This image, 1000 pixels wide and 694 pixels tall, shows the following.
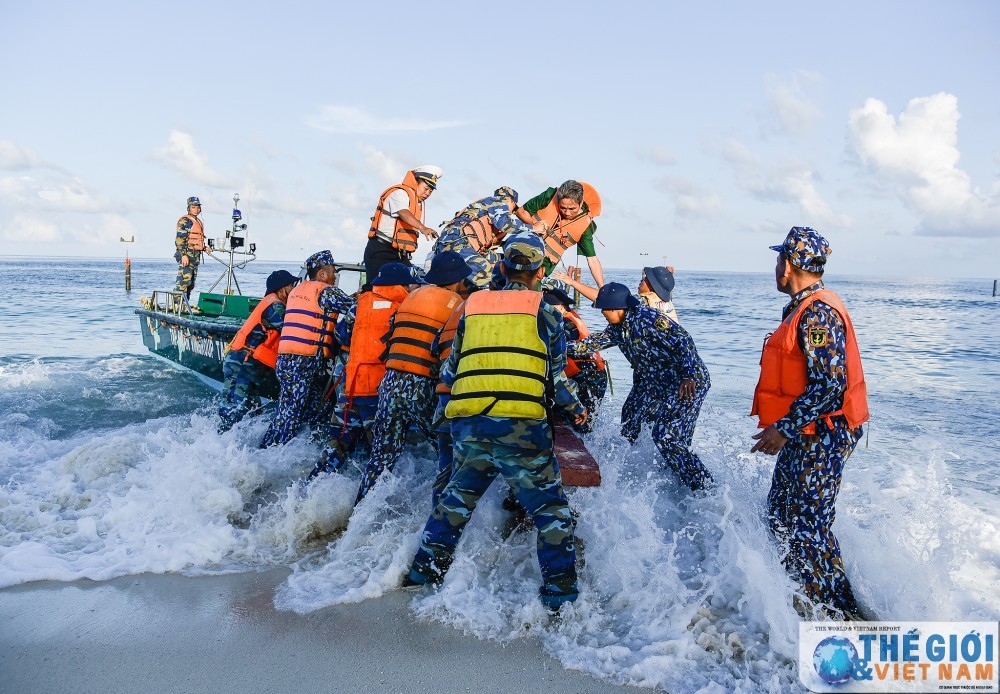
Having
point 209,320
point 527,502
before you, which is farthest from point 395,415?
point 209,320

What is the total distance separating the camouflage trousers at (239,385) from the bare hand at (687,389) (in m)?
4.36

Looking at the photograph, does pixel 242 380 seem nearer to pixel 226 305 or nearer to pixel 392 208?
pixel 392 208

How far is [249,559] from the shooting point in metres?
4.35

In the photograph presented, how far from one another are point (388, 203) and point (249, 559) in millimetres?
3615

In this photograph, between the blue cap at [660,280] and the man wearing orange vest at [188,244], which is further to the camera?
the man wearing orange vest at [188,244]

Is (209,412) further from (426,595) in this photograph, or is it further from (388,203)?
(426,595)

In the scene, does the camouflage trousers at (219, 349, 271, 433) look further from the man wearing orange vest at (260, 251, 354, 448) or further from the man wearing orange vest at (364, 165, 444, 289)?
the man wearing orange vest at (364, 165, 444, 289)

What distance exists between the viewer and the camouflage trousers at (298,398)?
591 centimetres

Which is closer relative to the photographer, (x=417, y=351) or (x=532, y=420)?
(x=532, y=420)

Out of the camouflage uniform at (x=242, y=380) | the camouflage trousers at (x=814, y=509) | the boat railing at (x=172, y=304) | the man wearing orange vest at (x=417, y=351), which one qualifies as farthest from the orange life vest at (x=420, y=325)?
the boat railing at (x=172, y=304)

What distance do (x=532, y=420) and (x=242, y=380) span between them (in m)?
4.73

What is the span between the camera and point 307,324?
5.80 m

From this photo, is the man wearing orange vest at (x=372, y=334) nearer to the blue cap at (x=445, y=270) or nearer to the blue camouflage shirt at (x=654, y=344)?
the blue cap at (x=445, y=270)

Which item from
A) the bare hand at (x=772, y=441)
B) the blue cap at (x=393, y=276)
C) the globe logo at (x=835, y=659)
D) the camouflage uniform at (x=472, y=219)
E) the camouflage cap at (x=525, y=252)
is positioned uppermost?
the camouflage uniform at (x=472, y=219)
